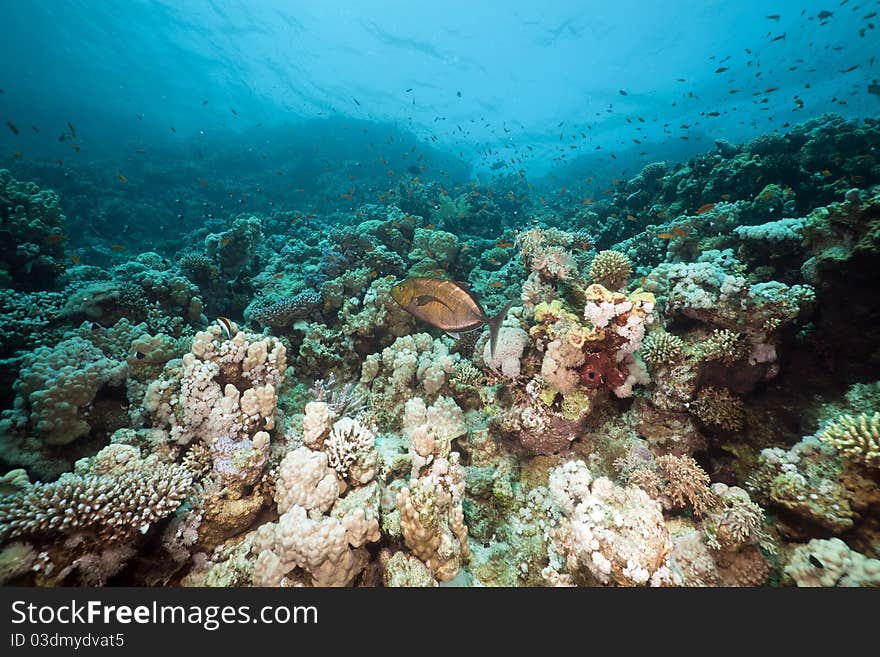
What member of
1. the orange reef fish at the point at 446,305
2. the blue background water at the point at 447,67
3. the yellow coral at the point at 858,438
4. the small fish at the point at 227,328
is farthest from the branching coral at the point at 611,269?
the blue background water at the point at 447,67

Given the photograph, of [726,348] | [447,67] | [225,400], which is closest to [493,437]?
[726,348]

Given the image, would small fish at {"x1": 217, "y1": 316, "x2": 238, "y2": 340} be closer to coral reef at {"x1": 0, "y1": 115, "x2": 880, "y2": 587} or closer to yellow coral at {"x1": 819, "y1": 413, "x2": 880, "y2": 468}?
coral reef at {"x1": 0, "y1": 115, "x2": 880, "y2": 587}

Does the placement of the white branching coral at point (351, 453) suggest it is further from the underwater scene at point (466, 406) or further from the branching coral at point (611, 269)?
the branching coral at point (611, 269)

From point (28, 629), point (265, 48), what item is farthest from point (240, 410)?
point (265, 48)

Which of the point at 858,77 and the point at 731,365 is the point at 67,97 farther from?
the point at 858,77

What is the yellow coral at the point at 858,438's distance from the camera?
2.60m

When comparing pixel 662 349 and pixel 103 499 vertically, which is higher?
pixel 662 349

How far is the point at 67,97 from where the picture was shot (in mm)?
59469

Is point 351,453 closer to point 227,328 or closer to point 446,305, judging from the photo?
point 446,305

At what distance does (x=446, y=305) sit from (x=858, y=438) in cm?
356

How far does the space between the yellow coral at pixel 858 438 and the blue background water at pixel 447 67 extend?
41483 mm

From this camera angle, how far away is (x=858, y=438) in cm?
269

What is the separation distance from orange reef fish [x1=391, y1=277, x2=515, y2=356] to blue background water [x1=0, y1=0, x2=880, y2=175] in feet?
135

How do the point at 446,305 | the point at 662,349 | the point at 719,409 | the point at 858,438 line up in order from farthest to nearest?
the point at 662,349 → the point at 719,409 → the point at 446,305 → the point at 858,438
